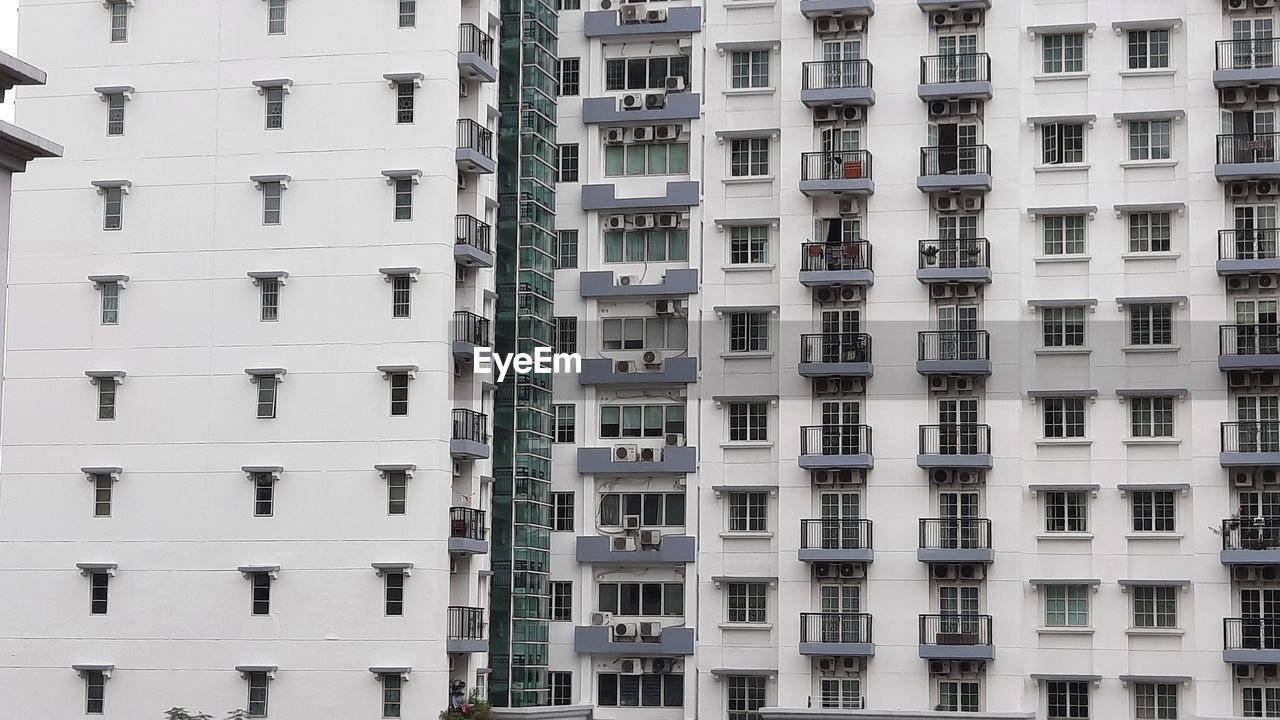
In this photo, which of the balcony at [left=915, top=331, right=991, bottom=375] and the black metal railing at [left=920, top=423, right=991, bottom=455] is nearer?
the balcony at [left=915, top=331, right=991, bottom=375]

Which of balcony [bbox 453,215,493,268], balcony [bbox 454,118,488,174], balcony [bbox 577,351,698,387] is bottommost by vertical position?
balcony [bbox 577,351,698,387]

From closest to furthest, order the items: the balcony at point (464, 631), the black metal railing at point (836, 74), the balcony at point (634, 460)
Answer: the balcony at point (464, 631)
the black metal railing at point (836, 74)
the balcony at point (634, 460)

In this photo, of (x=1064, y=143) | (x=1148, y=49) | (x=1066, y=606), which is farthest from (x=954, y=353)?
(x=1148, y=49)

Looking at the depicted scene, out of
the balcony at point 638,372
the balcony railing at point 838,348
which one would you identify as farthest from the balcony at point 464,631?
the balcony railing at point 838,348

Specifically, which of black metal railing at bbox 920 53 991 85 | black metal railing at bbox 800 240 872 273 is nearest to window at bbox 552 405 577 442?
black metal railing at bbox 800 240 872 273

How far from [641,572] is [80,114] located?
58.7ft

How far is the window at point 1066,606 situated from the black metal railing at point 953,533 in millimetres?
1982

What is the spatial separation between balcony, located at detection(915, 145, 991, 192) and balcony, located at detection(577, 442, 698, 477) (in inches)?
353

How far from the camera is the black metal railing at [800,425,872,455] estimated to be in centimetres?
4603

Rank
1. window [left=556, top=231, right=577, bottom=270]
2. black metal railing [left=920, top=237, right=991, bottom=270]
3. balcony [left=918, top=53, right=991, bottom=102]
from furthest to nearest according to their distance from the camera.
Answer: window [left=556, top=231, right=577, bottom=270]
balcony [left=918, top=53, right=991, bottom=102]
black metal railing [left=920, top=237, right=991, bottom=270]

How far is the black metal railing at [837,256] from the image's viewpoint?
152ft

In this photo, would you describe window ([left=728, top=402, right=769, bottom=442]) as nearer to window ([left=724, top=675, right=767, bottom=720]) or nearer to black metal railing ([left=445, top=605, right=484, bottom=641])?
window ([left=724, top=675, right=767, bottom=720])

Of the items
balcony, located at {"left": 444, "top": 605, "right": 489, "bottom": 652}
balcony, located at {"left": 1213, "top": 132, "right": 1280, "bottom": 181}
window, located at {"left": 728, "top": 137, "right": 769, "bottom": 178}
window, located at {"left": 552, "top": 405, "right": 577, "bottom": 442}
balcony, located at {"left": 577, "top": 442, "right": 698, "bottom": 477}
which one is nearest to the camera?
balcony, located at {"left": 444, "top": 605, "right": 489, "bottom": 652}

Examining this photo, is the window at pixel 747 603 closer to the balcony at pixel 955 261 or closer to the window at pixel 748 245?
the window at pixel 748 245
